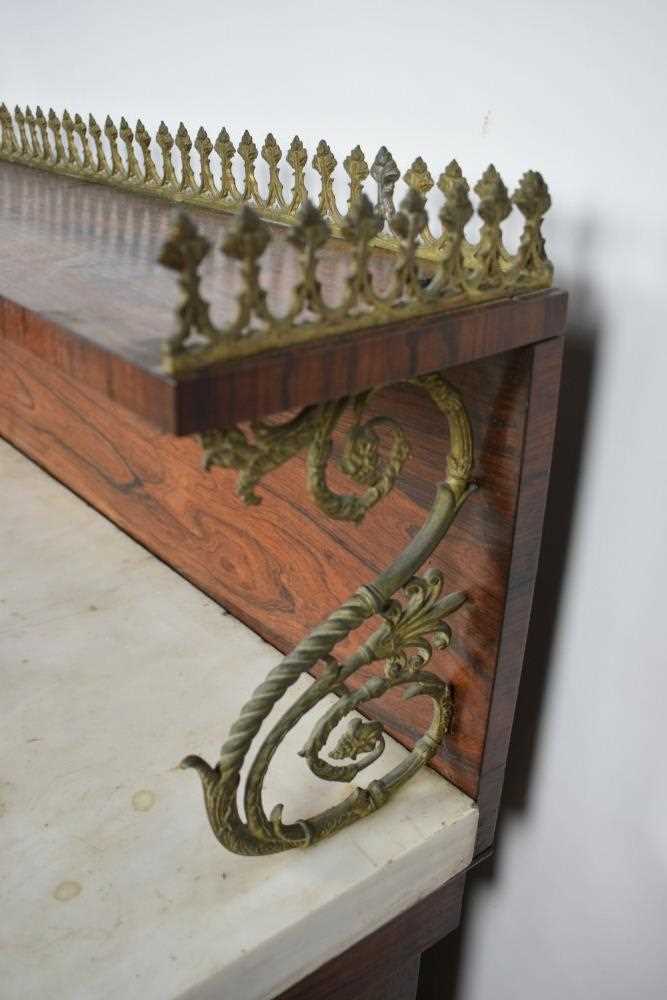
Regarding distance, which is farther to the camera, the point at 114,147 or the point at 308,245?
the point at 114,147

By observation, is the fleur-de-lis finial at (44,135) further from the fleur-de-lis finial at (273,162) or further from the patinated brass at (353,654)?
the patinated brass at (353,654)

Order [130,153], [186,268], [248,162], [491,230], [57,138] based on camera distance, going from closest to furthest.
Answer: [186,268]
[491,230]
[248,162]
[130,153]
[57,138]

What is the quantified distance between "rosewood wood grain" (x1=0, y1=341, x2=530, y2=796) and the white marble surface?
0.04 m

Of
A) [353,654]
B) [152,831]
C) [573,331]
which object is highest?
[573,331]

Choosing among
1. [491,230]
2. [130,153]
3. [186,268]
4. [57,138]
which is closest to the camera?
[186,268]

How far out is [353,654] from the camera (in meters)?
0.64

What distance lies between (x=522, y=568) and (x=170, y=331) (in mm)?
297

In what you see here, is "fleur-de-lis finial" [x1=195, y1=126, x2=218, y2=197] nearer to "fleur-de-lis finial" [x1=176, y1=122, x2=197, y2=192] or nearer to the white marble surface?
"fleur-de-lis finial" [x1=176, y1=122, x2=197, y2=192]

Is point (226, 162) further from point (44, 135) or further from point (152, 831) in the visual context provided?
point (152, 831)

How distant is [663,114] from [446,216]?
0.16 meters

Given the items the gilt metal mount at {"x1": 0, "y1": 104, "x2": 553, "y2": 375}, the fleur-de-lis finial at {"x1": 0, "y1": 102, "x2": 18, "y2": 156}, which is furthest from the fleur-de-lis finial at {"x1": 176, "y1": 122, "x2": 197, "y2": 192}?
the fleur-de-lis finial at {"x1": 0, "y1": 102, "x2": 18, "y2": 156}

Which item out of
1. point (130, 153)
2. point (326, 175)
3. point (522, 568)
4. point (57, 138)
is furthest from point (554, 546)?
point (57, 138)

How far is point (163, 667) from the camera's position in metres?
0.87

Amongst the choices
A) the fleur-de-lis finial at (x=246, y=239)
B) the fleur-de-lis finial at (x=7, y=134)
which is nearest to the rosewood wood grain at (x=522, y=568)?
the fleur-de-lis finial at (x=246, y=239)
